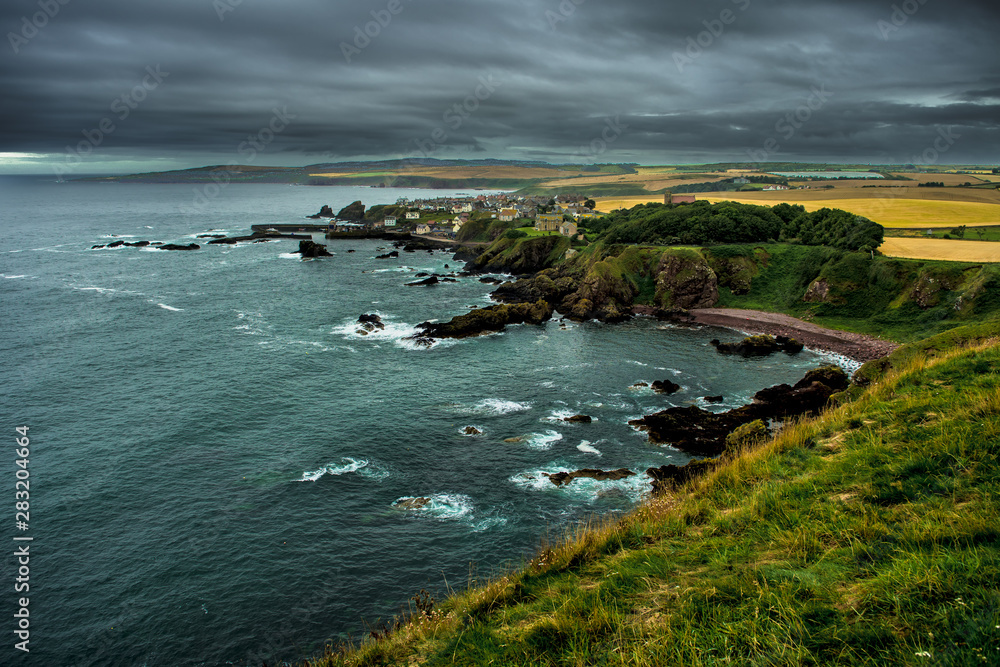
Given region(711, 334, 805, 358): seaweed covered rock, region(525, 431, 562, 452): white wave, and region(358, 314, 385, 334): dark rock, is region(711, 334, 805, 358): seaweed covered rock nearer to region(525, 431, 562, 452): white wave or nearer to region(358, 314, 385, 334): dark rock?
region(525, 431, 562, 452): white wave

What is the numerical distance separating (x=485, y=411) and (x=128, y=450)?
77.2 feet

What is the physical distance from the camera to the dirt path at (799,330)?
177 ft

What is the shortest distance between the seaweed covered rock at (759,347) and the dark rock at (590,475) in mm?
29143

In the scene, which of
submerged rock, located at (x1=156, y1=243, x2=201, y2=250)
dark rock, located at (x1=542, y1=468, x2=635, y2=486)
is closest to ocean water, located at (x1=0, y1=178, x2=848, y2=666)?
dark rock, located at (x1=542, y1=468, x2=635, y2=486)

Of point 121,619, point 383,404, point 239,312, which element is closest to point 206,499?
point 121,619

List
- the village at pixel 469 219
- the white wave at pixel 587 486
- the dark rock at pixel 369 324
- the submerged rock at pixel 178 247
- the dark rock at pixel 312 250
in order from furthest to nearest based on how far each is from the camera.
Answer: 1. the submerged rock at pixel 178 247
2. the village at pixel 469 219
3. the dark rock at pixel 312 250
4. the dark rock at pixel 369 324
5. the white wave at pixel 587 486

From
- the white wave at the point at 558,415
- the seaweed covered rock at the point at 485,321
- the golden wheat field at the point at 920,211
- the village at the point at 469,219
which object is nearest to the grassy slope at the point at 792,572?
the white wave at the point at 558,415

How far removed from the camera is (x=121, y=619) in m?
21.5

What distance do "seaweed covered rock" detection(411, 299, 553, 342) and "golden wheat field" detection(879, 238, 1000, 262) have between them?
46.5 metres

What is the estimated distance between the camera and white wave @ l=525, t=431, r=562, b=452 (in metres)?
34.9

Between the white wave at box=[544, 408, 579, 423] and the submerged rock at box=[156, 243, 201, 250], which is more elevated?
the submerged rock at box=[156, 243, 201, 250]

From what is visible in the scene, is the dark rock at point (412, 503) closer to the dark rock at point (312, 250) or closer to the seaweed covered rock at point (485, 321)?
the seaweed covered rock at point (485, 321)

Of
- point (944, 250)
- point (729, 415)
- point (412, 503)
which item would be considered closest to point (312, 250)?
point (412, 503)

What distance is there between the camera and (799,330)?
61.4 metres
